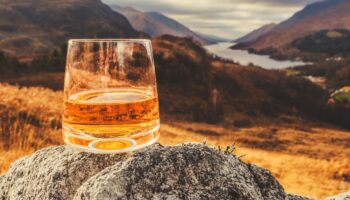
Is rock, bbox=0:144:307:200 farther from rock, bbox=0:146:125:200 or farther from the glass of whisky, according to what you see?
the glass of whisky

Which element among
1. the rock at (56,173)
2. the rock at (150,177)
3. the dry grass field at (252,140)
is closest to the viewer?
the rock at (150,177)

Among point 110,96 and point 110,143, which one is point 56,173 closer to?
point 110,143

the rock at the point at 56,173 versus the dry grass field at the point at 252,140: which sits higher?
the rock at the point at 56,173

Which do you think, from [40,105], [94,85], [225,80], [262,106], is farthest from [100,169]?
[225,80]

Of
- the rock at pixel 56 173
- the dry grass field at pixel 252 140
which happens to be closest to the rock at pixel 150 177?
the rock at pixel 56 173

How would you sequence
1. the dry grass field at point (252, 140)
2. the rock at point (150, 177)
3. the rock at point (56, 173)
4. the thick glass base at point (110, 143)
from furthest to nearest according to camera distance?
the dry grass field at point (252, 140) < the rock at point (56, 173) < the thick glass base at point (110, 143) < the rock at point (150, 177)

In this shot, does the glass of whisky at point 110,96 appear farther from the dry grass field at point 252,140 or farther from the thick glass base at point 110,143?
the dry grass field at point 252,140
